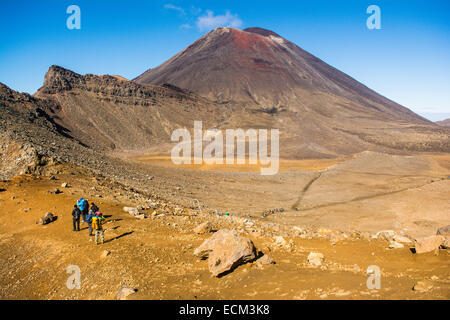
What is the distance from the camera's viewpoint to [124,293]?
4.88 metres

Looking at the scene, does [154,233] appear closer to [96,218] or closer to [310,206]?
[96,218]

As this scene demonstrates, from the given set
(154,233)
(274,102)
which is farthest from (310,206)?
(274,102)

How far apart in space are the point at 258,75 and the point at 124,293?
4388 inches

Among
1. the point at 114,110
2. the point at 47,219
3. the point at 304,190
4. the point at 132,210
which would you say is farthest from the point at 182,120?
the point at 47,219

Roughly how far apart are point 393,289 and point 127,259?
4989 millimetres

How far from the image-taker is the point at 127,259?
6.27m

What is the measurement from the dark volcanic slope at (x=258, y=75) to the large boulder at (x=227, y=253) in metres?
88.5

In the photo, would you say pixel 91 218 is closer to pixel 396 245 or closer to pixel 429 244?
pixel 396 245

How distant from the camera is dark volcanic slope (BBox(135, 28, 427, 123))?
325 feet

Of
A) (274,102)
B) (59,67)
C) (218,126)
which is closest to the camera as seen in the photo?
(59,67)

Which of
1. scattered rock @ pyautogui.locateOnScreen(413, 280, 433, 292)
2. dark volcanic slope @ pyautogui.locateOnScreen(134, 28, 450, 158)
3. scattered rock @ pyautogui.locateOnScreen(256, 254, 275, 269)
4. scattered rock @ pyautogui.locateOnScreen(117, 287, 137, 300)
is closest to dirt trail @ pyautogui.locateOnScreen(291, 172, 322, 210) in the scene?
scattered rock @ pyautogui.locateOnScreen(256, 254, 275, 269)

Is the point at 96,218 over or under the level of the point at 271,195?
over

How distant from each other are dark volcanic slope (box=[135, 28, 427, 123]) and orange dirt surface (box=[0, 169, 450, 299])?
86.4 metres
